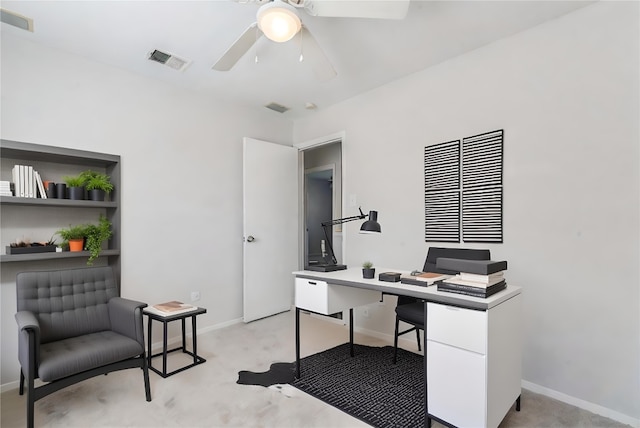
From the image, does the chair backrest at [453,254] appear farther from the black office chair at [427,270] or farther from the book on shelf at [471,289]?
the book on shelf at [471,289]

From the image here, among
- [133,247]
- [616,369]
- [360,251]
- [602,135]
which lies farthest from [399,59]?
[133,247]

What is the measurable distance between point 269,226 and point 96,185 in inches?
73.8

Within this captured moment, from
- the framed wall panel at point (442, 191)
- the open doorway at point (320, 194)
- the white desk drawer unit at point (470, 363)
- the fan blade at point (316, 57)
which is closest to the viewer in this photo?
the white desk drawer unit at point (470, 363)

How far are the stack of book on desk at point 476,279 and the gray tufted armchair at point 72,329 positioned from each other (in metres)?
Answer: 1.98

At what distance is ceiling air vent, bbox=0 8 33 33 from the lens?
219 cm

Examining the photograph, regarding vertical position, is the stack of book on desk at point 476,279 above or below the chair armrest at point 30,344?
above

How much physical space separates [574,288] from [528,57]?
1.64 metres

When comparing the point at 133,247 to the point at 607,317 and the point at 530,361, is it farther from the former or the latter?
the point at 607,317

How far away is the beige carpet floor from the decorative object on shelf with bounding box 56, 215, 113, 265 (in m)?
0.97

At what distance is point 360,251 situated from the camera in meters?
3.57

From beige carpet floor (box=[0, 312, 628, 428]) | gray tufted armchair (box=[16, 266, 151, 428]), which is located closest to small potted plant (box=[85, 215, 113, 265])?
gray tufted armchair (box=[16, 266, 151, 428])

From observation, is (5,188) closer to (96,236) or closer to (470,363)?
(96,236)

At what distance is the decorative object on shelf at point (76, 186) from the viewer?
255cm

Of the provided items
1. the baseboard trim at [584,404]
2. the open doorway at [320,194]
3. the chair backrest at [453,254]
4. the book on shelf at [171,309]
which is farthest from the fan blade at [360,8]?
the open doorway at [320,194]
